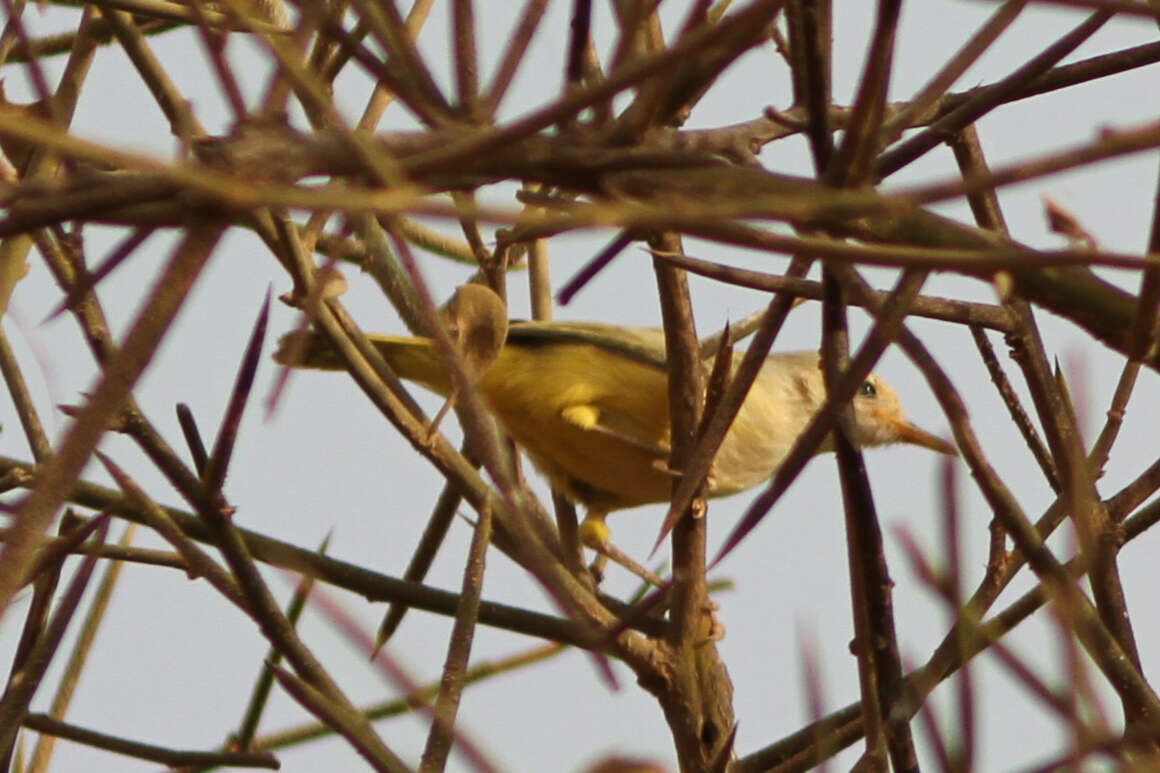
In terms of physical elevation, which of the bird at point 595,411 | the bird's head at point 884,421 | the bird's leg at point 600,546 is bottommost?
the bird's leg at point 600,546

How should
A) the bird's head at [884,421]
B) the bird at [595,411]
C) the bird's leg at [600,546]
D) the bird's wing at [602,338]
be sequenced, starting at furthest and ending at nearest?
the bird's head at [884,421], the bird's wing at [602,338], the bird at [595,411], the bird's leg at [600,546]

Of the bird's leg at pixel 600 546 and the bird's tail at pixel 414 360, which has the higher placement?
the bird's tail at pixel 414 360

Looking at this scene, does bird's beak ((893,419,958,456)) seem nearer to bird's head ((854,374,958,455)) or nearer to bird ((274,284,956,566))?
bird's head ((854,374,958,455))

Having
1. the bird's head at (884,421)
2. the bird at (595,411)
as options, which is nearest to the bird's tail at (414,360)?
the bird at (595,411)

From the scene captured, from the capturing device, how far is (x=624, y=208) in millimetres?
891

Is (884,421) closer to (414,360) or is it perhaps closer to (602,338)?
(602,338)

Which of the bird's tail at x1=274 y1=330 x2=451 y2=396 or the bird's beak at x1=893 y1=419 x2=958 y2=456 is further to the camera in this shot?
the bird's beak at x1=893 y1=419 x2=958 y2=456

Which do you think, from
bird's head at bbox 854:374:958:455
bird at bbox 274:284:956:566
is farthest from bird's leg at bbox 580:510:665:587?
bird's head at bbox 854:374:958:455

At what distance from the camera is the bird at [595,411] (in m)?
5.16

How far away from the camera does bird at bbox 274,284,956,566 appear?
516 cm

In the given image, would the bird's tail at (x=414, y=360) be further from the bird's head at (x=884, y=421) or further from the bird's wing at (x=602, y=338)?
the bird's head at (x=884, y=421)

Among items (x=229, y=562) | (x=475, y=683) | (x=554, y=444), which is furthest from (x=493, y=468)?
(x=554, y=444)

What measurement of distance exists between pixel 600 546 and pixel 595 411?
683 mm

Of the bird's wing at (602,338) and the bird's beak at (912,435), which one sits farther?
the bird's beak at (912,435)
